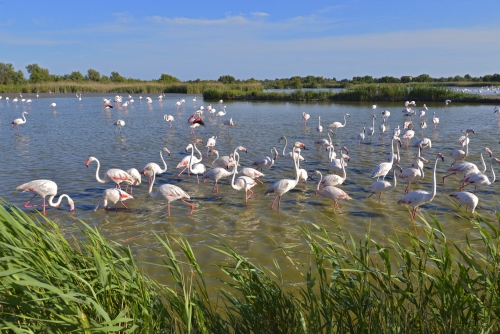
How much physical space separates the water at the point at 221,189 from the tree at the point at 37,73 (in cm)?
5332

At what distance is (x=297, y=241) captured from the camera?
6.55 m

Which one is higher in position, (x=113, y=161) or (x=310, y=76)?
(x=310, y=76)

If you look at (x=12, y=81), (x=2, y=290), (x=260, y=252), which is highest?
(x=12, y=81)

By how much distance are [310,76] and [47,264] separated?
82874 millimetres

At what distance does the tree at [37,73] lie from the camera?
66500mm

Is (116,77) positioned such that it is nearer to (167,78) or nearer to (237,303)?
(167,78)

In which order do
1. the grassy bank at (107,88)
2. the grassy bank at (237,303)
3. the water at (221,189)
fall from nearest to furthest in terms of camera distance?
1. the grassy bank at (237,303)
2. the water at (221,189)
3. the grassy bank at (107,88)

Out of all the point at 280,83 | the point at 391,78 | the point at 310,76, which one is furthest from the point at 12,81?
the point at 391,78

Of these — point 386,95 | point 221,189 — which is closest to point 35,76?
point 386,95

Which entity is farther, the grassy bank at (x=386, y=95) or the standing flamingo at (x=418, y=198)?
the grassy bank at (x=386, y=95)

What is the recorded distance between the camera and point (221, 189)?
31.4ft

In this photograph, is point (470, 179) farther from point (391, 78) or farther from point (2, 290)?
point (391, 78)

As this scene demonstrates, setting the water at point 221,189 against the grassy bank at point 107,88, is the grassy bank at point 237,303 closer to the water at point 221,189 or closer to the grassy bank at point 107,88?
the water at point 221,189

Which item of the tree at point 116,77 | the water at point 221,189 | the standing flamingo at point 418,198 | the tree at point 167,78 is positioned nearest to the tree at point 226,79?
the tree at point 167,78
